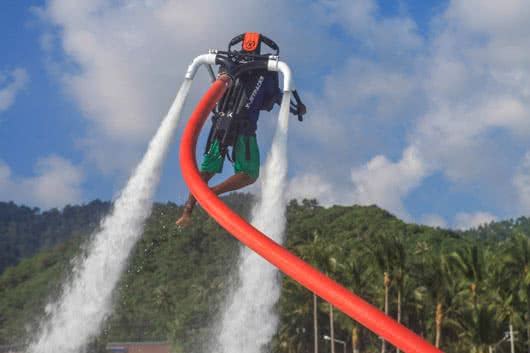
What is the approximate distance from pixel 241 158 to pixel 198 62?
2.35 metres

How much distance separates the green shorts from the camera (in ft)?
56.3

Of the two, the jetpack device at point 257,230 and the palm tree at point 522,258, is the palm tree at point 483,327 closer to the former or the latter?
the palm tree at point 522,258

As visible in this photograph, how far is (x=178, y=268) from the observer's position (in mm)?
66812

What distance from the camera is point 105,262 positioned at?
18953mm

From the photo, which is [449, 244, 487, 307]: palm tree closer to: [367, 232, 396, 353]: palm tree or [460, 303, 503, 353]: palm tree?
[460, 303, 503, 353]: palm tree

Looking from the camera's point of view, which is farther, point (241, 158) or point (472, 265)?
point (472, 265)

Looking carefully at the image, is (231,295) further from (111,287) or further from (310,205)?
(310,205)

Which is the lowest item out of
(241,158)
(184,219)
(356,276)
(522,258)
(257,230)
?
(257,230)

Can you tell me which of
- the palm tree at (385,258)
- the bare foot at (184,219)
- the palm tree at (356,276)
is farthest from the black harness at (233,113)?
the palm tree at (356,276)

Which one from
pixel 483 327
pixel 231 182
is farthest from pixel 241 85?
pixel 483 327

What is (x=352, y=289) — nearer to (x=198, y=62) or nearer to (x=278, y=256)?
(x=198, y=62)

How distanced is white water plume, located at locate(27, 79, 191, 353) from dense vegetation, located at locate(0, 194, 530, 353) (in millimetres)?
24230

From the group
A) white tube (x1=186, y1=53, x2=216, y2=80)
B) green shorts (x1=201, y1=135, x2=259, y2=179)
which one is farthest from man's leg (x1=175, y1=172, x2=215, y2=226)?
white tube (x1=186, y1=53, x2=216, y2=80)

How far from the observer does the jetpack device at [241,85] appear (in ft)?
55.7
